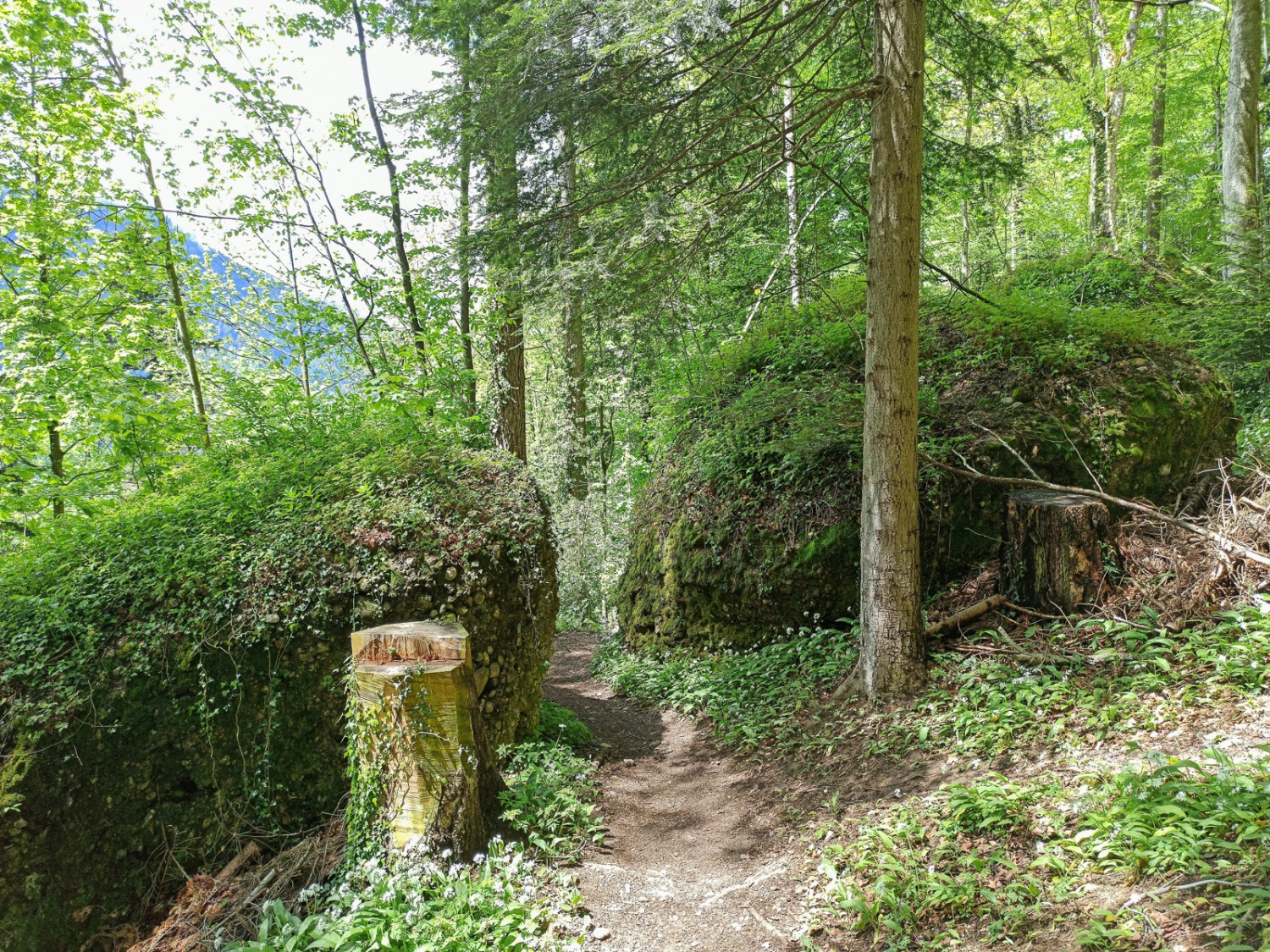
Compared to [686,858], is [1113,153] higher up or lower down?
higher up

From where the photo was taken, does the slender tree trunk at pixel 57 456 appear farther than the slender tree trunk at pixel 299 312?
No

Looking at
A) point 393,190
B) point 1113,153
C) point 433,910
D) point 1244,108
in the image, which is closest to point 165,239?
point 393,190

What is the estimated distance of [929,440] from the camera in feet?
20.6

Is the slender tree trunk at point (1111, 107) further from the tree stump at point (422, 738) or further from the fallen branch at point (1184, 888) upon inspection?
the tree stump at point (422, 738)

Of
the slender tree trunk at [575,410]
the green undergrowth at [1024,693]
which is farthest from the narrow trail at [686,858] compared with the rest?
the slender tree trunk at [575,410]

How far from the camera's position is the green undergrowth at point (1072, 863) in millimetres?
2297

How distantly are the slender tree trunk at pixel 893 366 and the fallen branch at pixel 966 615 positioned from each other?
1.09ft

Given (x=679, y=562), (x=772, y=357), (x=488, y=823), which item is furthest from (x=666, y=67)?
(x=488, y=823)

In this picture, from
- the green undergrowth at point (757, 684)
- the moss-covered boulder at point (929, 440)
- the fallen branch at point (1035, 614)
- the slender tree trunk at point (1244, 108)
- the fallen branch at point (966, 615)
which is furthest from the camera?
the slender tree trunk at point (1244, 108)

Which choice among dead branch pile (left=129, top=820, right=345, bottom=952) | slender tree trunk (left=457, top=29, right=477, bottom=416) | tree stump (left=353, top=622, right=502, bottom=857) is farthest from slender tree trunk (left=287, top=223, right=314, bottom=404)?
tree stump (left=353, top=622, right=502, bottom=857)

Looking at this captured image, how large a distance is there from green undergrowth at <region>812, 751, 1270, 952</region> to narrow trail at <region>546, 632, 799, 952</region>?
0.35 m

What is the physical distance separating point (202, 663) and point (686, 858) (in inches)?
146

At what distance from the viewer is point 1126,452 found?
5895 mm

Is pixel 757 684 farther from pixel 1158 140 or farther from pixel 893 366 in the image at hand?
pixel 1158 140
